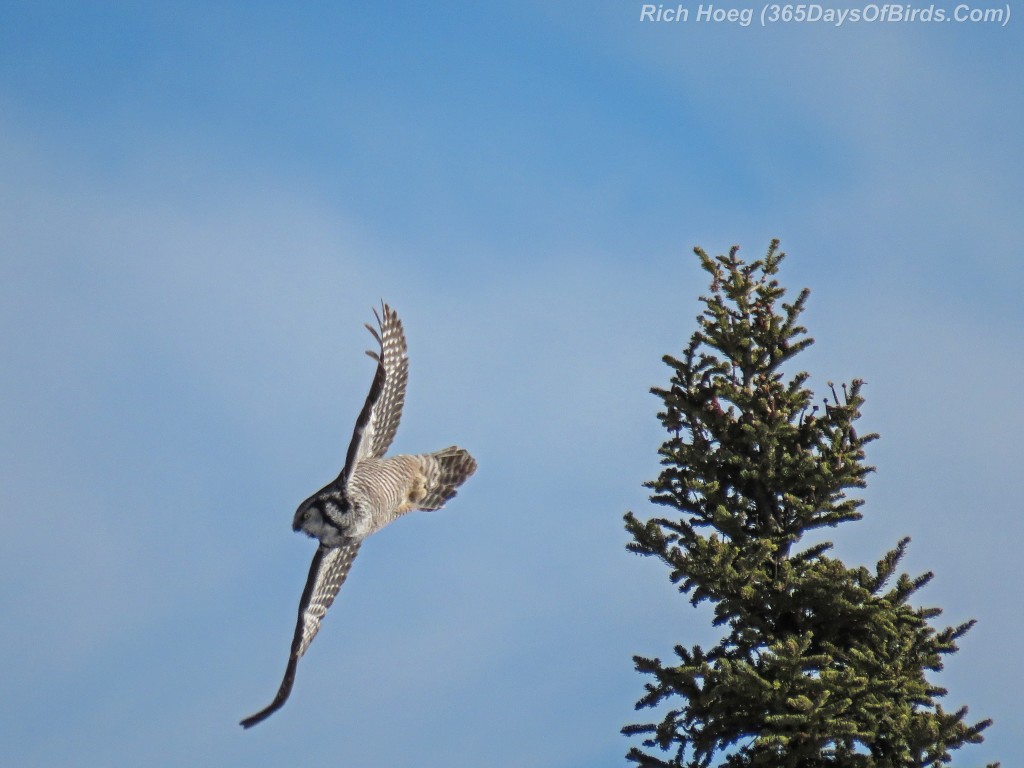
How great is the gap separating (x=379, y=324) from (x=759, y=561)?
3.83 meters

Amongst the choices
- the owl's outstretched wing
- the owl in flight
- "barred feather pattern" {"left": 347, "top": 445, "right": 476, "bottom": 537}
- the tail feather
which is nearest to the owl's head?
the owl in flight

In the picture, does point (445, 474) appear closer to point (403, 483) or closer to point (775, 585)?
point (403, 483)

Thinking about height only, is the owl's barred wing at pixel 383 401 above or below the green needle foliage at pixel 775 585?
above

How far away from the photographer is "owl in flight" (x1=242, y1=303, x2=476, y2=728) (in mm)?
10086

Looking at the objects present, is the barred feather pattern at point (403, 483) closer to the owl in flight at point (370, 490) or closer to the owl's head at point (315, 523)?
the owl in flight at point (370, 490)

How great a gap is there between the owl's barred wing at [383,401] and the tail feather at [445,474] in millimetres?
794

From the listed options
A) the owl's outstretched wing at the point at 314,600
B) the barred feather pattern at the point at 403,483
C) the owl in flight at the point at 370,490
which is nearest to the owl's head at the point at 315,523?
the owl in flight at the point at 370,490

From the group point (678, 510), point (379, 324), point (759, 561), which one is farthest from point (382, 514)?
point (759, 561)

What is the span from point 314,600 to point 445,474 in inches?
81.6

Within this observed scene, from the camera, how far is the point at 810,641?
9242mm

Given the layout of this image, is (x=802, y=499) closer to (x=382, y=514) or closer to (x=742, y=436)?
(x=742, y=436)

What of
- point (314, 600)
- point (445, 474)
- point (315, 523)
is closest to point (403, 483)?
point (445, 474)

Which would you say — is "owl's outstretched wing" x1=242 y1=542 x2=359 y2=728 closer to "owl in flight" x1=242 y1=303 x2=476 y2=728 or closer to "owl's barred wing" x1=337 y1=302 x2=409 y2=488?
"owl in flight" x1=242 y1=303 x2=476 y2=728

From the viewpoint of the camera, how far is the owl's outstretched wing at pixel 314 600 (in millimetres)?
10219
